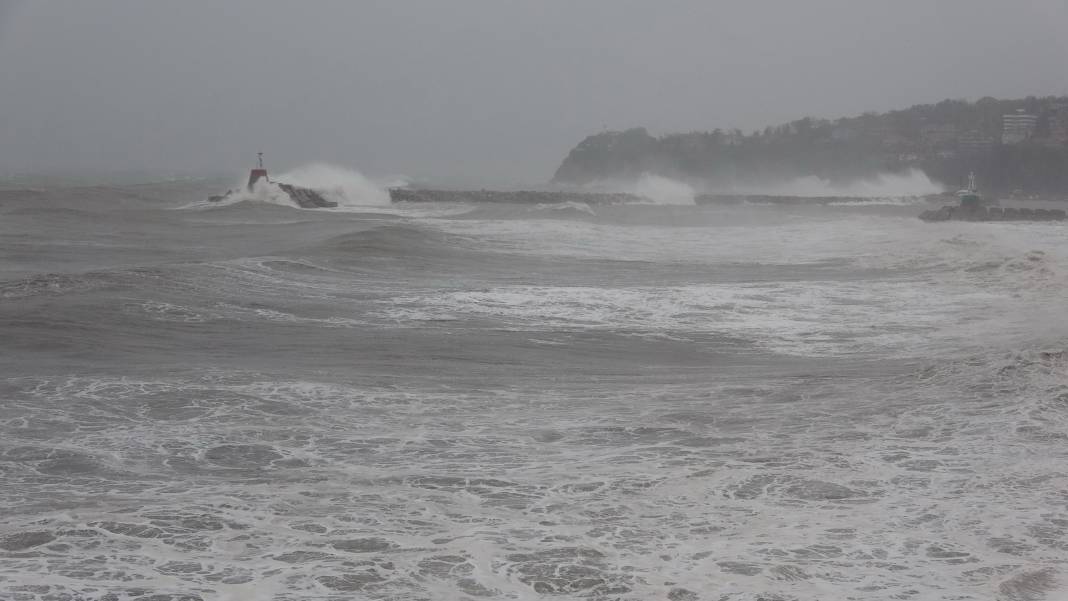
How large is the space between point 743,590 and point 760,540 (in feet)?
2.33

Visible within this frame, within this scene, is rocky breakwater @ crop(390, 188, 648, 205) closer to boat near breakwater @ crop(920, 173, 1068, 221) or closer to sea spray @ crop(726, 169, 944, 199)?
boat near breakwater @ crop(920, 173, 1068, 221)

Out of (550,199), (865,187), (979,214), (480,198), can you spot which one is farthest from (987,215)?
(865,187)

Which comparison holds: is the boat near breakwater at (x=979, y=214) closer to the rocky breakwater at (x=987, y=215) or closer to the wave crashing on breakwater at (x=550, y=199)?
the rocky breakwater at (x=987, y=215)

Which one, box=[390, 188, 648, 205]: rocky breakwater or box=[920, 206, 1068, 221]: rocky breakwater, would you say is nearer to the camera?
box=[920, 206, 1068, 221]: rocky breakwater

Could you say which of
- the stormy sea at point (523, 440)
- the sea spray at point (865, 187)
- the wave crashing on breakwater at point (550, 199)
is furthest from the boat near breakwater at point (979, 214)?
the sea spray at point (865, 187)

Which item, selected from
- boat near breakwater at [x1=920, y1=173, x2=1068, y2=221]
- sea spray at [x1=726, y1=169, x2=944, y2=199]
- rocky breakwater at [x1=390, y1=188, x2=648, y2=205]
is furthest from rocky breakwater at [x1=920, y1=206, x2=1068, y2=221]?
sea spray at [x1=726, y1=169, x2=944, y2=199]

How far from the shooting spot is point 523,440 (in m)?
7.79

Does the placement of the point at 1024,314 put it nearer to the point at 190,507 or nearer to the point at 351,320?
the point at 351,320

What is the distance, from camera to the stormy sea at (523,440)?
5.08m

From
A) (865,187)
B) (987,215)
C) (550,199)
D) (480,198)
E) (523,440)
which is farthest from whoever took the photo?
(865,187)

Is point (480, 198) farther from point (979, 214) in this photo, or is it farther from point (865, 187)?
point (865, 187)

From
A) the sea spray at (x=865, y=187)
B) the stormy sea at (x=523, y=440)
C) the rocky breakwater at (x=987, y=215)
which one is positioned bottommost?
the stormy sea at (x=523, y=440)

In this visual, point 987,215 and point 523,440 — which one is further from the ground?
point 987,215

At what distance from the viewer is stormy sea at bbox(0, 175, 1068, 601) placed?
200 inches
